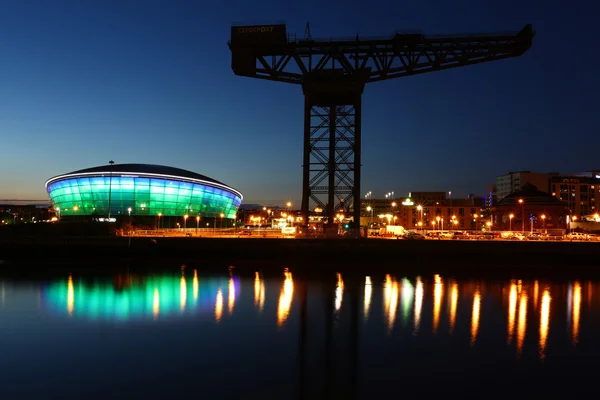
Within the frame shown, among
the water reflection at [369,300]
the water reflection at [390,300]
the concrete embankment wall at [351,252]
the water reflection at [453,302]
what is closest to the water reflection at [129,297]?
the water reflection at [369,300]

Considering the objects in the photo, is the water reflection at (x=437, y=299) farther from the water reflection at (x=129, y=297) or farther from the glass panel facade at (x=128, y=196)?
the glass panel facade at (x=128, y=196)

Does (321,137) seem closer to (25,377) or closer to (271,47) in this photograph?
(271,47)

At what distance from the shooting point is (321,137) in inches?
1563

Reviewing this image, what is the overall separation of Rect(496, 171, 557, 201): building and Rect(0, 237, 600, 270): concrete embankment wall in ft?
354

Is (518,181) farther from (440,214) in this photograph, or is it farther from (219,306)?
(219,306)

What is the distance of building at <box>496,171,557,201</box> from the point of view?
141500mm

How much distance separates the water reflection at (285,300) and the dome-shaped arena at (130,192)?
4462cm

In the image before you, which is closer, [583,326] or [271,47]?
[583,326]

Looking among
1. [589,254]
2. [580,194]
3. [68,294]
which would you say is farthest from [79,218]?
[580,194]

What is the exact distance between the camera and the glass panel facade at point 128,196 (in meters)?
73.2

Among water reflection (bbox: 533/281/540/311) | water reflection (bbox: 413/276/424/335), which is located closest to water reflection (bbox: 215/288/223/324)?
water reflection (bbox: 413/276/424/335)

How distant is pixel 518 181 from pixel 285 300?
146 meters

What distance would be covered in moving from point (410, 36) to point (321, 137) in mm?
10641

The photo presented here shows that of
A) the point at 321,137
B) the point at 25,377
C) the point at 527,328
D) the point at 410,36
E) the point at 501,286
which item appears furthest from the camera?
the point at 321,137
